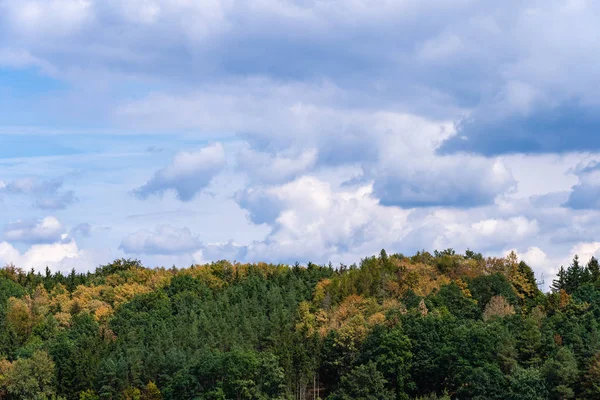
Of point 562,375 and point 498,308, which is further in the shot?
point 498,308

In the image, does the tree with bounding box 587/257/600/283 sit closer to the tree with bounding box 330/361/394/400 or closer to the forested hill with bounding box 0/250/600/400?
the forested hill with bounding box 0/250/600/400

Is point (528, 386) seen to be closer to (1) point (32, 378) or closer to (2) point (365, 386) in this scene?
(2) point (365, 386)

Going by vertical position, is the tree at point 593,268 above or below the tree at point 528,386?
above

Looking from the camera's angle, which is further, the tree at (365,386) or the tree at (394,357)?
the tree at (394,357)

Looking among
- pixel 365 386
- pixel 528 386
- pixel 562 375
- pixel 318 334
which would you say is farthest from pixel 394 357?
pixel 562 375

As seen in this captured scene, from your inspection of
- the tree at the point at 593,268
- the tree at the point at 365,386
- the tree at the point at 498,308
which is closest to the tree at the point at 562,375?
the tree at the point at 365,386

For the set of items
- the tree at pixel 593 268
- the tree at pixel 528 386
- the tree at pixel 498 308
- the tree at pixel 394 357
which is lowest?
the tree at pixel 528 386

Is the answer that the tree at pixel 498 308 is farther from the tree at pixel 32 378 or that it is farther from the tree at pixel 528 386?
the tree at pixel 32 378

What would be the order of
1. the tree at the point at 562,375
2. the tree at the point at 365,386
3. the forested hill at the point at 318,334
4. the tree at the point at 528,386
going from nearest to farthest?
1. the tree at the point at 562,375
2. the tree at the point at 528,386
3. the tree at the point at 365,386
4. the forested hill at the point at 318,334

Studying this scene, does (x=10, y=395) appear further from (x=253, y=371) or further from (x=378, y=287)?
(x=378, y=287)

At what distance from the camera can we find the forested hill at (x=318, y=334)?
350ft

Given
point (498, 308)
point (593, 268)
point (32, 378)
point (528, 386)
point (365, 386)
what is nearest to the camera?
point (528, 386)

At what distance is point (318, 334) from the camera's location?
121250 mm

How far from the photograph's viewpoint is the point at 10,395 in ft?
408
